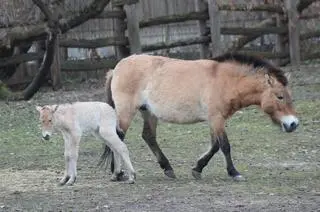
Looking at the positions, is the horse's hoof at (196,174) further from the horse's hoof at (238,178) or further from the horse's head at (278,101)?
the horse's head at (278,101)

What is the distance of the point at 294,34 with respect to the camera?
19484 mm

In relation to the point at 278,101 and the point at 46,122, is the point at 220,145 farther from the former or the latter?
the point at 46,122

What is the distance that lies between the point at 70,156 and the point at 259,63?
209 centimetres

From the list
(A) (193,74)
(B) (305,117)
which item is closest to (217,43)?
(B) (305,117)

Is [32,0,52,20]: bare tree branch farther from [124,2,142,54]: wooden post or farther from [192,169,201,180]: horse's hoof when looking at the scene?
[192,169,201,180]: horse's hoof

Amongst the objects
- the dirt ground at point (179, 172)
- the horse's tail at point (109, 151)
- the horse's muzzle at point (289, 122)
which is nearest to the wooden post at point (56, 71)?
the dirt ground at point (179, 172)

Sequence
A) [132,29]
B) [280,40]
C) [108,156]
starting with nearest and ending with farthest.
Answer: [108,156]
[132,29]
[280,40]

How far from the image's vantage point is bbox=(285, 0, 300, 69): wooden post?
19.3 meters

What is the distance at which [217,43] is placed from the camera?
1848 centimetres

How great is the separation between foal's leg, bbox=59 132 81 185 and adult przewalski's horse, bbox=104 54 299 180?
70 centimetres

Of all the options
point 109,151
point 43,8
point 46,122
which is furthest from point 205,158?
point 43,8

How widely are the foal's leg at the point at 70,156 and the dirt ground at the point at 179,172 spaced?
0.12 metres

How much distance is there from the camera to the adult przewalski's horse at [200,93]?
774 centimetres

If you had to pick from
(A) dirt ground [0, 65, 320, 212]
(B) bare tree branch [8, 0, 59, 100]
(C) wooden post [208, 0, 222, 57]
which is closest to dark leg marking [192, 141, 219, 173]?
(A) dirt ground [0, 65, 320, 212]
